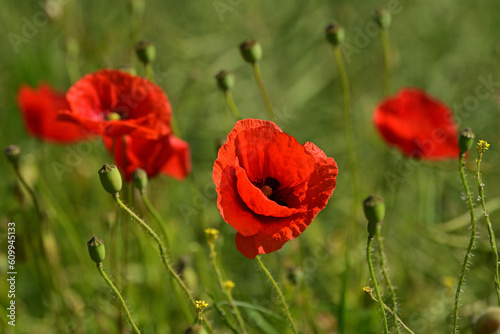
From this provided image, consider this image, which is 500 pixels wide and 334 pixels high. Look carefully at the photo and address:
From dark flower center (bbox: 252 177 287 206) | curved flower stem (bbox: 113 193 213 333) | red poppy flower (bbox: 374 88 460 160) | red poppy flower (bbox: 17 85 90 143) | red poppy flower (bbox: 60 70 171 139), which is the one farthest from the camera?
red poppy flower (bbox: 17 85 90 143)

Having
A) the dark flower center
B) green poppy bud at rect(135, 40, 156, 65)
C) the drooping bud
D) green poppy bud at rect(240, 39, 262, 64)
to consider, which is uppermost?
green poppy bud at rect(240, 39, 262, 64)

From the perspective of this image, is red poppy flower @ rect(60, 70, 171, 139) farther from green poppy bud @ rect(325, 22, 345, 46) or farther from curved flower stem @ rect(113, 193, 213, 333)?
green poppy bud @ rect(325, 22, 345, 46)

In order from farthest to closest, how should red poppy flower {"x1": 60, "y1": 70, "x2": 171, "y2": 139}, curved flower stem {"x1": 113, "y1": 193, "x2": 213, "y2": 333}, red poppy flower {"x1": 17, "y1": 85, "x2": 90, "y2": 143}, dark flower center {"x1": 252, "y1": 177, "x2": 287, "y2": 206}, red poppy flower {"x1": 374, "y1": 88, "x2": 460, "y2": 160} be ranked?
1. red poppy flower {"x1": 17, "y1": 85, "x2": 90, "y2": 143}
2. red poppy flower {"x1": 374, "y1": 88, "x2": 460, "y2": 160}
3. red poppy flower {"x1": 60, "y1": 70, "x2": 171, "y2": 139}
4. dark flower center {"x1": 252, "y1": 177, "x2": 287, "y2": 206}
5. curved flower stem {"x1": 113, "y1": 193, "x2": 213, "y2": 333}

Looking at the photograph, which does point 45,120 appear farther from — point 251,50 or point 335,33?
point 335,33

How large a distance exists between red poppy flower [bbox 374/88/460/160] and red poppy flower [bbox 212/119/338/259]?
1.72 ft

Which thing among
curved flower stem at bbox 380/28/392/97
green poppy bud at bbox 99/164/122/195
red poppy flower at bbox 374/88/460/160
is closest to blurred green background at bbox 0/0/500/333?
red poppy flower at bbox 374/88/460/160

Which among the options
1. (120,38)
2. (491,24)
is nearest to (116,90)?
(120,38)

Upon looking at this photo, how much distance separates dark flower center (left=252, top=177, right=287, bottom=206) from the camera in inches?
35.5

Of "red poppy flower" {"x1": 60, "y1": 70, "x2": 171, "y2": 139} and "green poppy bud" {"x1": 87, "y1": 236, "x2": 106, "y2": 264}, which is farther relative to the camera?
"red poppy flower" {"x1": 60, "y1": 70, "x2": 171, "y2": 139}

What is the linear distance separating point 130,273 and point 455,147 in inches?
32.1

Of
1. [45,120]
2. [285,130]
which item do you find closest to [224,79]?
[45,120]

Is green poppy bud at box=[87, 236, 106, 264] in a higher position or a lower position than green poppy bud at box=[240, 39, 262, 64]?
lower

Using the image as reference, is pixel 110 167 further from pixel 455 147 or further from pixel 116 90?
pixel 455 147

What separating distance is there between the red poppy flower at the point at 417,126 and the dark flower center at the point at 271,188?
516 millimetres
